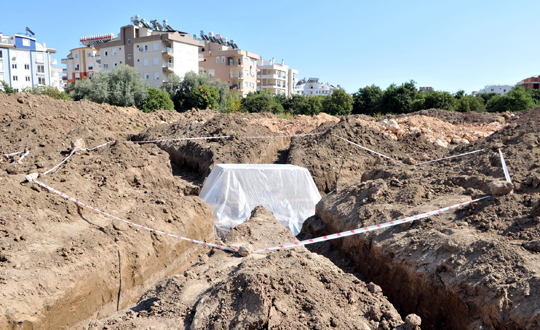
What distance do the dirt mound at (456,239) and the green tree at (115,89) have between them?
79.4 ft

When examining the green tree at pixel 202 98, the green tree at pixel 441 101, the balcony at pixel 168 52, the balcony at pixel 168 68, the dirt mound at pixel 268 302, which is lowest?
the dirt mound at pixel 268 302

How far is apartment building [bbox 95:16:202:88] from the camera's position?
149 feet

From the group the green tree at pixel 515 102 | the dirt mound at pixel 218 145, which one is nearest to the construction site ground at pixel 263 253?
the dirt mound at pixel 218 145

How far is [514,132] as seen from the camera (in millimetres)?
8414

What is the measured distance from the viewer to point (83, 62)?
62625mm

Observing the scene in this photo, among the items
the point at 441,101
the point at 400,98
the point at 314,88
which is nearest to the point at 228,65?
the point at 400,98

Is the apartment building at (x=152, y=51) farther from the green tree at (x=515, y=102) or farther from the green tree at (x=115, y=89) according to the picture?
the green tree at (x=515, y=102)

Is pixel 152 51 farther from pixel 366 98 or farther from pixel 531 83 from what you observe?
pixel 531 83

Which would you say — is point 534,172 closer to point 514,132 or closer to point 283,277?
point 514,132

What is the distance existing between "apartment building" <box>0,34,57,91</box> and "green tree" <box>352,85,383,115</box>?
45.6 m

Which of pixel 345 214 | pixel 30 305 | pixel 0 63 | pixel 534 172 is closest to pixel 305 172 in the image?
pixel 345 214

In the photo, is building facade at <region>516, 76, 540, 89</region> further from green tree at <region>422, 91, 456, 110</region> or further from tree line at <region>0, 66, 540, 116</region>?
green tree at <region>422, 91, 456, 110</region>

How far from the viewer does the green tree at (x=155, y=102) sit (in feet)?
94.8

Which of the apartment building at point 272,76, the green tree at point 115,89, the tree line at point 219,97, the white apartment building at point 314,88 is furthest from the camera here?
the white apartment building at point 314,88
